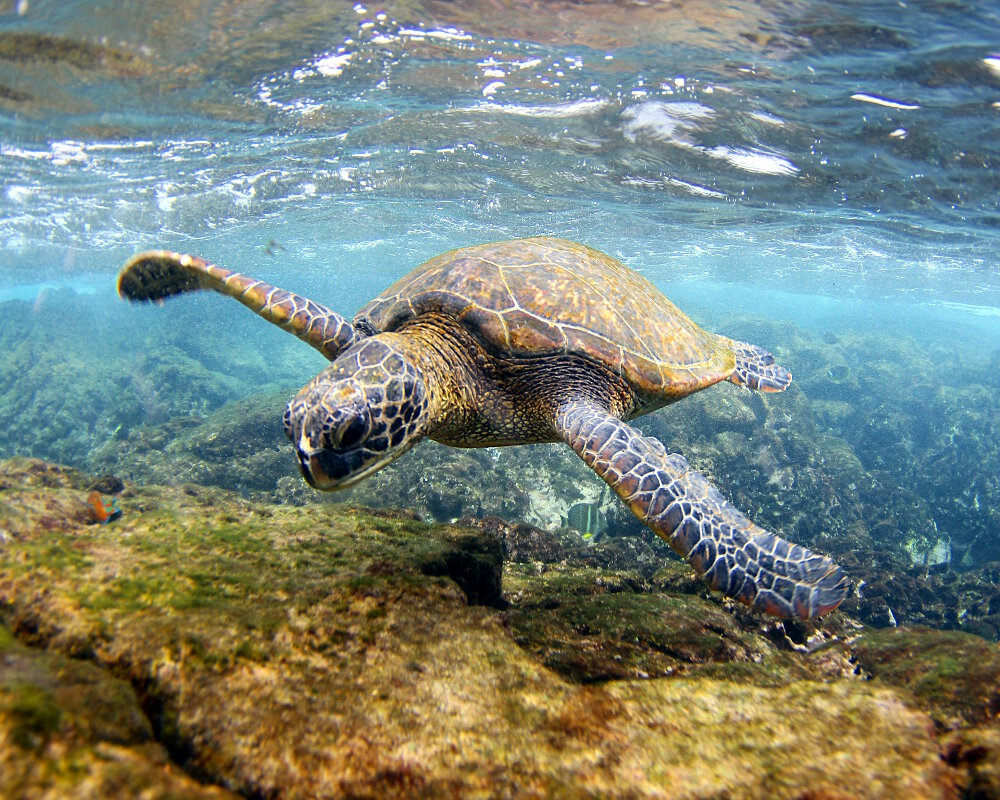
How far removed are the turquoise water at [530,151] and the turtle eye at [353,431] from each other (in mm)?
7033

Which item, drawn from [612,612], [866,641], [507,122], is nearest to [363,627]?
[612,612]

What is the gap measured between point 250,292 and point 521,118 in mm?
9184

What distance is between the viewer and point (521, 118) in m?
10.7

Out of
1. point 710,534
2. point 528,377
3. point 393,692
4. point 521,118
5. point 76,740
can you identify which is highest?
point 521,118

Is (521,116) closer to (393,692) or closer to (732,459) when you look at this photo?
(732,459)

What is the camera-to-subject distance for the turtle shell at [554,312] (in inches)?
146

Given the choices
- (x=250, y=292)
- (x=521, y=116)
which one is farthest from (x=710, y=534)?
(x=521, y=116)

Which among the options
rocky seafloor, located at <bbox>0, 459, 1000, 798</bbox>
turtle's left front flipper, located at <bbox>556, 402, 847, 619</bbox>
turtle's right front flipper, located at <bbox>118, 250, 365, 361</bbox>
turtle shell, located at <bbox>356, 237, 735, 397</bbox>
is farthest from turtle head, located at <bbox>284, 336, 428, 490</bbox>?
turtle's left front flipper, located at <bbox>556, 402, 847, 619</bbox>

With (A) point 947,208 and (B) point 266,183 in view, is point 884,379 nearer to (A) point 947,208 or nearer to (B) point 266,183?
(A) point 947,208

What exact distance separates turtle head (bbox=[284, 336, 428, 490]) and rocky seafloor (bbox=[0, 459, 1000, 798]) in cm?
49

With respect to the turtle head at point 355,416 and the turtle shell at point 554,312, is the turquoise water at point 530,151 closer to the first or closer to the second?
the turtle shell at point 554,312

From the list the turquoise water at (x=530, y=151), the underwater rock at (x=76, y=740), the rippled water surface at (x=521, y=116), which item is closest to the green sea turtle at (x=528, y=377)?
the underwater rock at (x=76, y=740)

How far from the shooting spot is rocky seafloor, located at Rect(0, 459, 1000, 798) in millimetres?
1177

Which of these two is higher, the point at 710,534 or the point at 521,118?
the point at 521,118
